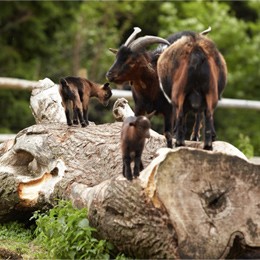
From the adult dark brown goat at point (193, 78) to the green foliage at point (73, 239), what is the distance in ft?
3.62

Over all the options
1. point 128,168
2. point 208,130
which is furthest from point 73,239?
point 208,130

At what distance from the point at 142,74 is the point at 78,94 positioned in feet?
4.90

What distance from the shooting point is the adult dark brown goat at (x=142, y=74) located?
4.81 metres

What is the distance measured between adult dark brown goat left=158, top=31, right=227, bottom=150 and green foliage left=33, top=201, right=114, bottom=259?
1.10 meters

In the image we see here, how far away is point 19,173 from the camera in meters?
6.12

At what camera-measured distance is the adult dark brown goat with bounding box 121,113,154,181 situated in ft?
14.1

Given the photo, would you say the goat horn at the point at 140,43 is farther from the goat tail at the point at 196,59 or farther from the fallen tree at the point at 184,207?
the fallen tree at the point at 184,207

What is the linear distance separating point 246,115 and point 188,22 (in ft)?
10.3

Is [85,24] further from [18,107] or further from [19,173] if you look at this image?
[19,173]

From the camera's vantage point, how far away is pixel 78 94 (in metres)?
6.33

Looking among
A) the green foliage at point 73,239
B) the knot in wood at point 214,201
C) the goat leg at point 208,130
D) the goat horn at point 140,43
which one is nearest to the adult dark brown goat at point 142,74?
the goat horn at point 140,43

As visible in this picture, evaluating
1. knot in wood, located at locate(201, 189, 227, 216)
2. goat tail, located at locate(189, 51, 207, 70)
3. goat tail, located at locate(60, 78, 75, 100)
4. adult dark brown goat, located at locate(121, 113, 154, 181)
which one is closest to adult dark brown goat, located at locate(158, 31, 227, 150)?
goat tail, located at locate(189, 51, 207, 70)

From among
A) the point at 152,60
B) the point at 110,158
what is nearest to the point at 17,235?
the point at 110,158

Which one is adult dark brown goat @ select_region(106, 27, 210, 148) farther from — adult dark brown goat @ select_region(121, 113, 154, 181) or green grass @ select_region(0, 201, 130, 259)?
green grass @ select_region(0, 201, 130, 259)
